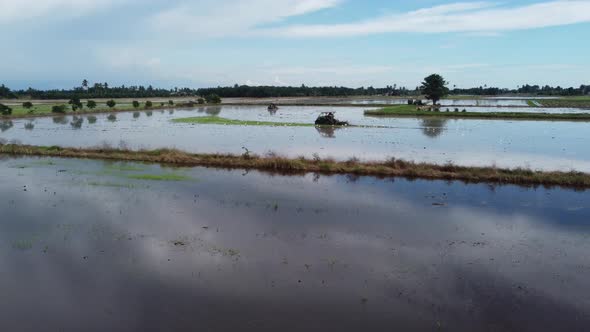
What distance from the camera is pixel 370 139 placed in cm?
2427

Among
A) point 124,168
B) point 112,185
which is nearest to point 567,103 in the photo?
point 124,168

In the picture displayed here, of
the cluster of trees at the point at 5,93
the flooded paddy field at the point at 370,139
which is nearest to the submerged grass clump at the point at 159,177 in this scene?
the flooded paddy field at the point at 370,139

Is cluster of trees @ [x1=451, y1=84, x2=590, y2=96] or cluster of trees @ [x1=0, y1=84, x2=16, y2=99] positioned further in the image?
cluster of trees @ [x1=451, y1=84, x2=590, y2=96]

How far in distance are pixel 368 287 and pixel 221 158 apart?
11.7 m

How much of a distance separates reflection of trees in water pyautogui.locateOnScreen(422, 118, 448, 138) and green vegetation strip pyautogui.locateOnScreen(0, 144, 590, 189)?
10.9 m

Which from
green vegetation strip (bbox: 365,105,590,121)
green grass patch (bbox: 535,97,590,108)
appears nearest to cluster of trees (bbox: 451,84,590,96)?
green grass patch (bbox: 535,97,590,108)

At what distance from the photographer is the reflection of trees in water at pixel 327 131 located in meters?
26.5

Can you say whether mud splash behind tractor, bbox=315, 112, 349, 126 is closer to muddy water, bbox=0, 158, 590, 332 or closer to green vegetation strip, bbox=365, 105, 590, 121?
green vegetation strip, bbox=365, 105, 590, 121

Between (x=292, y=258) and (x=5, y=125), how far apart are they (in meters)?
33.5

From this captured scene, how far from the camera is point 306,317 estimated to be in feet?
20.5

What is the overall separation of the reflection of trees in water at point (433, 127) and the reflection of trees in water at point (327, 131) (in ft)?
20.0

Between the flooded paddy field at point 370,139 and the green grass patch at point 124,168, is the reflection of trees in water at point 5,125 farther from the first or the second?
the green grass patch at point 124,168

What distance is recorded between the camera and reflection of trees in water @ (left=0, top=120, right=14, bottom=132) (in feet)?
98.4

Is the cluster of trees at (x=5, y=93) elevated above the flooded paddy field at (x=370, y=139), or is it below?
above
